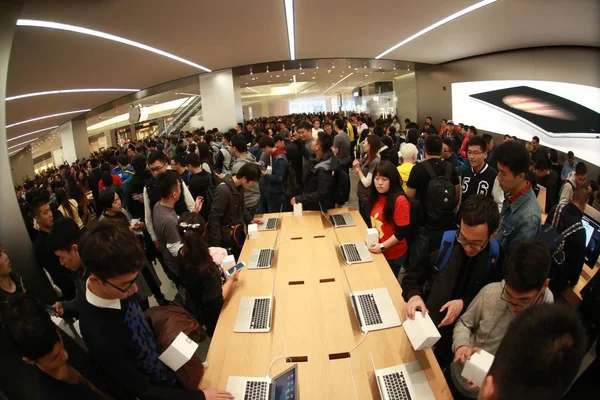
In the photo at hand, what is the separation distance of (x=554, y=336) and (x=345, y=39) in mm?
8059

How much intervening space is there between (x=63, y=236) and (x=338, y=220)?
259cm

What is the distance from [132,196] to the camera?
12.9 ft

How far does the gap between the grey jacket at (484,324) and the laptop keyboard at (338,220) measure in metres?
2.01

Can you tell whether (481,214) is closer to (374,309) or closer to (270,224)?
(374,309)

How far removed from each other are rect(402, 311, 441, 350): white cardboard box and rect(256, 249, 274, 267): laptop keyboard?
1.52 meters

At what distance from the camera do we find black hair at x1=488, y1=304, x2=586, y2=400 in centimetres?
73

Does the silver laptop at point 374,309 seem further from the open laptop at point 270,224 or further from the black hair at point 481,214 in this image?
the open laptop at point 270,224

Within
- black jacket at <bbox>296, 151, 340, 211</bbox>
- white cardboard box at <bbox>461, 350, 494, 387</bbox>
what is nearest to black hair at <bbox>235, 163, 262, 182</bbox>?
black jacket at <bbox>296, 151, 340, 211</bbox>

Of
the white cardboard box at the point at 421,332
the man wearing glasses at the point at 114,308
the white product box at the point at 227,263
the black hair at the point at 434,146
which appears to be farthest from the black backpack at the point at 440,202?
the man wearing glasses at the point at 114,308

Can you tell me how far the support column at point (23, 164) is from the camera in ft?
64.9

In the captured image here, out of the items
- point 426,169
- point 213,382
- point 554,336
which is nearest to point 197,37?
point 426,169

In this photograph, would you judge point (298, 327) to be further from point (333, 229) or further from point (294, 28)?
point (294, 28)

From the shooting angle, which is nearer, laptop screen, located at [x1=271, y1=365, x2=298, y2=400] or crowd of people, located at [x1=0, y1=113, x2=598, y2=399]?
crowd of people, located at [x1=0, y1=113, x2=598, y2=399]

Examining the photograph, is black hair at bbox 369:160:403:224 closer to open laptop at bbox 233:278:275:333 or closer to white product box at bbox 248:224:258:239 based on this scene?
open laptop at bbox 233:278:275:333
